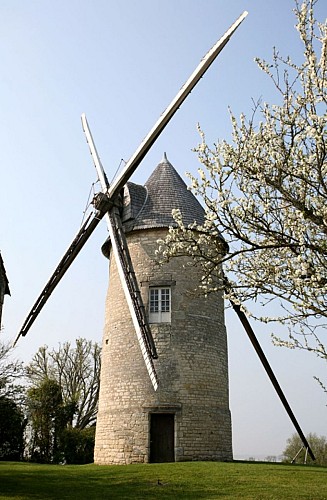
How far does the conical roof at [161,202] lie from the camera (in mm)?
16581

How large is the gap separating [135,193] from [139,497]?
34.8ft

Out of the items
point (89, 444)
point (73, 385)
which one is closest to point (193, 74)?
point (89, 444)

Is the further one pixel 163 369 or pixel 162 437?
pixel 163 369

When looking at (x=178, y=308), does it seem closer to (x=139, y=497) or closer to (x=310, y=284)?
Answer: (x=139, y=497)

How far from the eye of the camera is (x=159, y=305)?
15.7 meters

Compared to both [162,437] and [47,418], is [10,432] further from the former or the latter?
[162,437]

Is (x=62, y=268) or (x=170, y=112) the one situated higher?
(x=170, y=112)

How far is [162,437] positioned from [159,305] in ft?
12.7

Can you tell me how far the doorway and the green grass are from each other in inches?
41.7

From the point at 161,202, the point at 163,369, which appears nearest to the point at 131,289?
the point at 163,369

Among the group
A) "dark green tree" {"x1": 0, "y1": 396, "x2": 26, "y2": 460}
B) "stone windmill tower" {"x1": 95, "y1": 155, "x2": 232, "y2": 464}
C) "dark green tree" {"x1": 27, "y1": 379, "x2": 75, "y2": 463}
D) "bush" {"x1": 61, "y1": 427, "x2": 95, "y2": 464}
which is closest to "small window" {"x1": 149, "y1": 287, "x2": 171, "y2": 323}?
"stone windmill tower" {"x1": 95, "y1": 155, "x2": 232, "y2": 464}

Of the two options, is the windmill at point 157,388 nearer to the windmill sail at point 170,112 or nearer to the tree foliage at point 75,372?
the windmill sail at point 170,112

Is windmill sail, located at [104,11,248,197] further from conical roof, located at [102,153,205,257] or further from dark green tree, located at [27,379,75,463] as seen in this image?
dark green tree, located at [27,379,75,463]

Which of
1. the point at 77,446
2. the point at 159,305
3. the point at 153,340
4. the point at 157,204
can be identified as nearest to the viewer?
the point at 153,340
